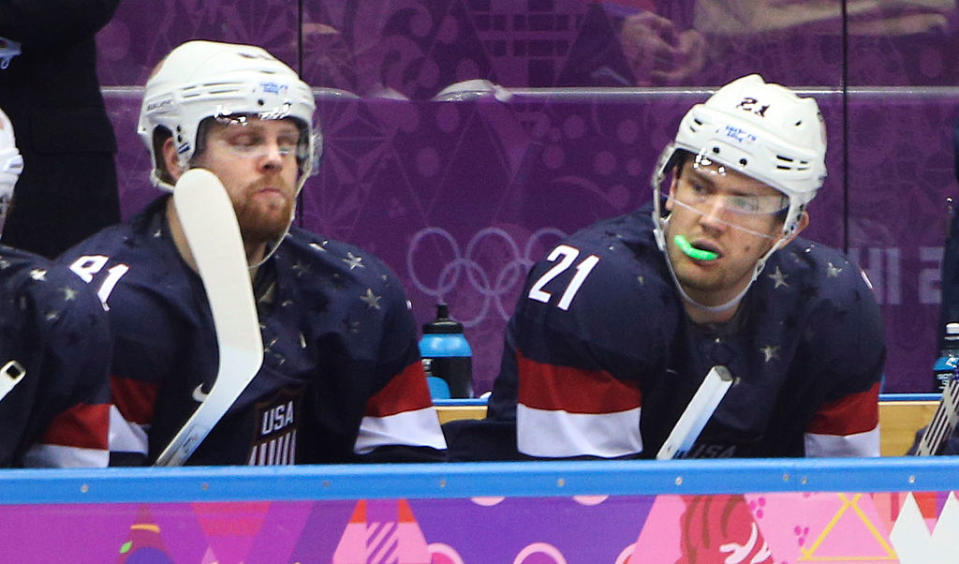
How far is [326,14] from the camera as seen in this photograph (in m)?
4.69

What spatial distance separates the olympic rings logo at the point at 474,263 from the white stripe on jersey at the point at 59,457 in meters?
2.74

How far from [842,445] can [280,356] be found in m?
0.93

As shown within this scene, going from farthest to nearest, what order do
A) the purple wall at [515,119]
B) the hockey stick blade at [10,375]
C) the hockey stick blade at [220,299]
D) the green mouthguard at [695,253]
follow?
the purple wall at [515,119] → the green mouthguard at [695,253] → the hockey stick blade at [220,299] → the hockey stick blade at [10,375]

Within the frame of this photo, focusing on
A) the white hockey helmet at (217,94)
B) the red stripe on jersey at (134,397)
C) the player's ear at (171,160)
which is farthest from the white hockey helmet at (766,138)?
the red stripe on jersey at (134,397)

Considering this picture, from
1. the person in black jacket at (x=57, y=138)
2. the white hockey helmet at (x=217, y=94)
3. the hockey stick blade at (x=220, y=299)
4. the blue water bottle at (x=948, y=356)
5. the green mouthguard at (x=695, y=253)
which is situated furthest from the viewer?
the blue water bottle at (x=948, y=356)

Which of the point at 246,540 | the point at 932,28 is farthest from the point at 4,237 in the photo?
the point at 932,28

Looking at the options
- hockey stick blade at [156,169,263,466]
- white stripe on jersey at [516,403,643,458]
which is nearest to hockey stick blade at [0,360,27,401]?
hockey stick blade at [156,169,263,466]

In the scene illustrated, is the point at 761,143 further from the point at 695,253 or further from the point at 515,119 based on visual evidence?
the point at 515,119

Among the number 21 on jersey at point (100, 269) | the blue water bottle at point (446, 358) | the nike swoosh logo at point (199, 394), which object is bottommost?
the blue water bottle at point (446, 358)

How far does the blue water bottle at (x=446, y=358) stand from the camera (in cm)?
391

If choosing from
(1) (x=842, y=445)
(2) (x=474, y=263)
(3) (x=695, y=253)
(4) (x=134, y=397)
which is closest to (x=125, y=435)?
(4) (x=134, y=397)

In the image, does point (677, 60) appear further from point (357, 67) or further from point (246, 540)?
point (246, 540)

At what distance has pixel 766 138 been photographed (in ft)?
8.02

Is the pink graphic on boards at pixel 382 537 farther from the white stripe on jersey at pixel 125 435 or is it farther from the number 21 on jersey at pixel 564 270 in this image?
the number 21 on jersey at pixel 564 270
